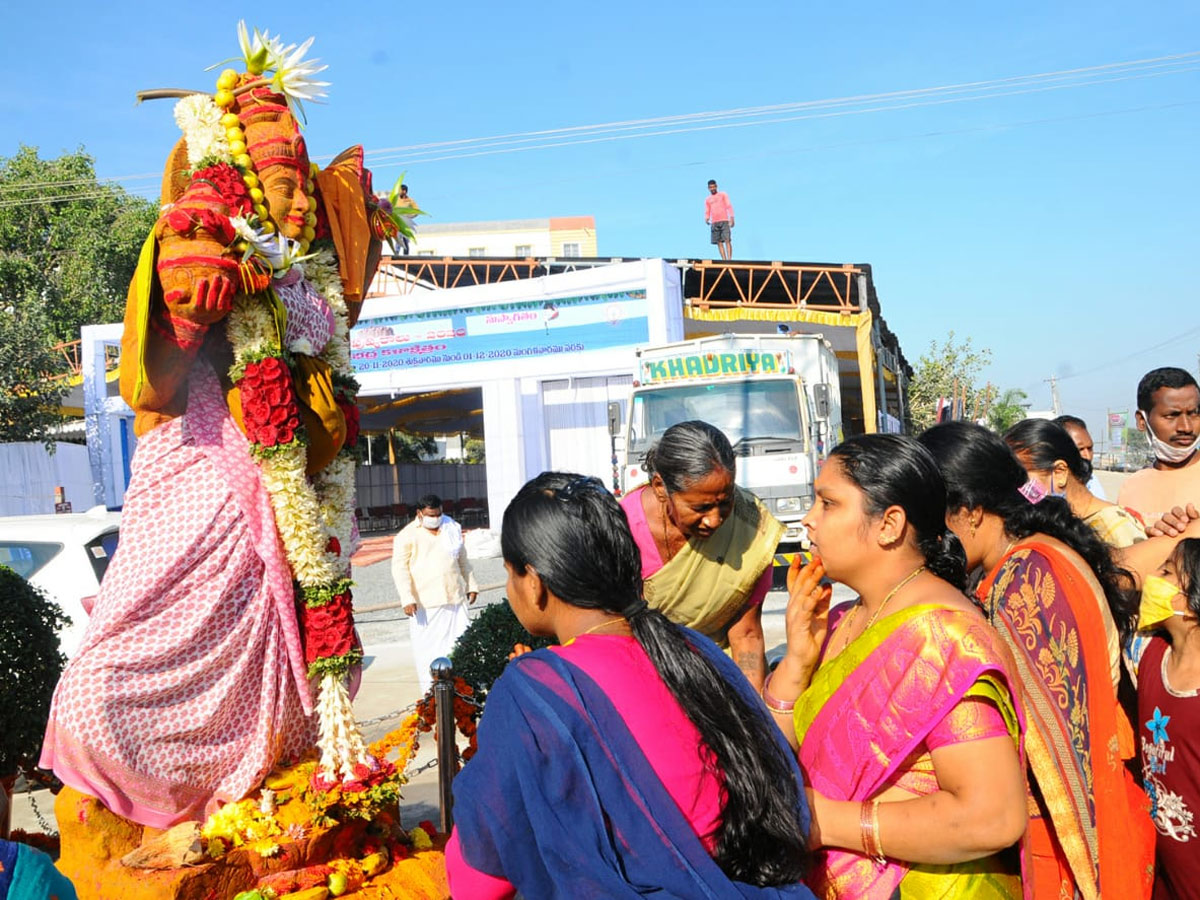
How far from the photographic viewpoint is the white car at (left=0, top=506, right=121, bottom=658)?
6.23 metres

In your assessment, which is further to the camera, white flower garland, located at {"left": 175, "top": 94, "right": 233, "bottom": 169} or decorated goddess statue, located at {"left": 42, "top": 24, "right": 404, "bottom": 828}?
white flower garland, located at {"left": 175, "top": 94, "right": 233, "bottom": 169}

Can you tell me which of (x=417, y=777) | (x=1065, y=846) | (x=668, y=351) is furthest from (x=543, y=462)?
(x=1065, y=846)

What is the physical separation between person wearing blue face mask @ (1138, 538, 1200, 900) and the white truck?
28.6ft

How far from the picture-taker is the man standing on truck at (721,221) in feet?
70.1

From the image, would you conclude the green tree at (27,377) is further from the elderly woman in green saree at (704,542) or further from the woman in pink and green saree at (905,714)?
the woman in pink and green saree at (905,714)

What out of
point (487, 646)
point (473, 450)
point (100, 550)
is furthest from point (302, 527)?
point (473, 450)

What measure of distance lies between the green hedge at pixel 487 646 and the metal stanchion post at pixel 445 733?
0.52 meters

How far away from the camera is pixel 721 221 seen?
21.4m

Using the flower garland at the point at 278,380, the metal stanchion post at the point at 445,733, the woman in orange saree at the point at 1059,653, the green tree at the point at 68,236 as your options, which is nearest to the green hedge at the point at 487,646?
the metal stanchion post at the point at 445,733

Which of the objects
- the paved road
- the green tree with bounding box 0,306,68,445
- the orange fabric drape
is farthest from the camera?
the green tree with bounding box 0,306,68,445

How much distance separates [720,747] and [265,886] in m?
2.04

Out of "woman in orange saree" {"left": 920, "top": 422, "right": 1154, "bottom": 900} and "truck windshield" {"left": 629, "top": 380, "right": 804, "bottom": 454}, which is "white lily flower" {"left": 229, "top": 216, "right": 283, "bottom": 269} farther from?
"truck windshield" {"left": 629, "top": 380, "right": 804, "bottom": 454}

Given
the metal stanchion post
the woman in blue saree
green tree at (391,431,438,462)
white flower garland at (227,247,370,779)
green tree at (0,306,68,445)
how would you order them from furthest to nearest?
green tree at (391,431,438,462)
green tree at (0,306,68,445)
the metal stanchion post
white flower garland at (227,247,370,779)
the woman in blue saree

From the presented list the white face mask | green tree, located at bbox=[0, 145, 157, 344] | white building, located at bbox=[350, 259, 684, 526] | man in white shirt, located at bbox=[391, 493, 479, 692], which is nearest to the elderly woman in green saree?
the white face mask
